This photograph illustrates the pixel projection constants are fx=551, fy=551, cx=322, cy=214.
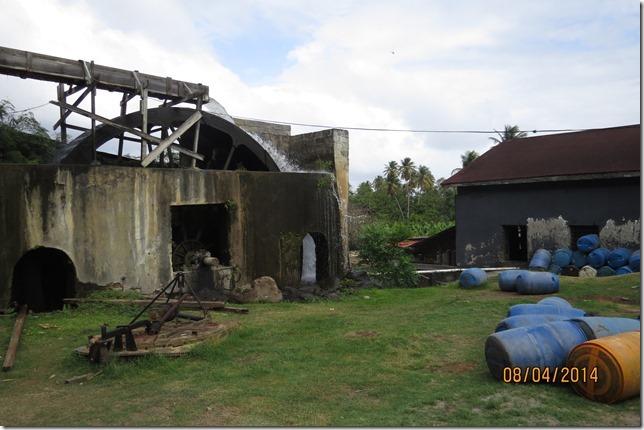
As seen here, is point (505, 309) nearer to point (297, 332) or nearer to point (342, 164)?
point (297, 332)

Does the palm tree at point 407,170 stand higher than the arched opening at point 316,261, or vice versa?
the palm tree at point 407,170

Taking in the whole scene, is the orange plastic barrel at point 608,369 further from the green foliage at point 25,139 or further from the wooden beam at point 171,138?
the green foliage at point 25,139

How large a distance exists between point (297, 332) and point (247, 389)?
2.55 meters

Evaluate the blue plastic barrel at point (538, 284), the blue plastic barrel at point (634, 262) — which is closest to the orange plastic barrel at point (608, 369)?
the blue plastic barrel at point (538, 284)

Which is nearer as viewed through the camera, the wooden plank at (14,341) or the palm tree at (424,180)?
the wooden plank at (14,341)

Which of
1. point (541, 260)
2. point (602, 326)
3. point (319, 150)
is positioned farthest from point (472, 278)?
point (602, 326)

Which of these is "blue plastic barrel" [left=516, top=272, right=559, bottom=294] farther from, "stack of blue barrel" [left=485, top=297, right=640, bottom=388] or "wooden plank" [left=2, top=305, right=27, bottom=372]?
"wooden plank" [left=2, top=305, right=27, bottom=372]

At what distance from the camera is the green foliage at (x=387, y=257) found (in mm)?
13719

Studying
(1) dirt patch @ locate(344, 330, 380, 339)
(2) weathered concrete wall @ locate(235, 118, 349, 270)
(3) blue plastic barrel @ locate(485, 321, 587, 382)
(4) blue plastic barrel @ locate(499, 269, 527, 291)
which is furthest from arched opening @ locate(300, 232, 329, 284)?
(3) blue plastic barrel @ locate(485, 321, 587, 382)

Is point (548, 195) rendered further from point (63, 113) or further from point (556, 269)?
point (63, 113)

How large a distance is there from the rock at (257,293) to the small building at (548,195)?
866cm

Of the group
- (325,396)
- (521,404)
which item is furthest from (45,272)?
(521,404)

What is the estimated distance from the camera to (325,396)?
5.01 meters
